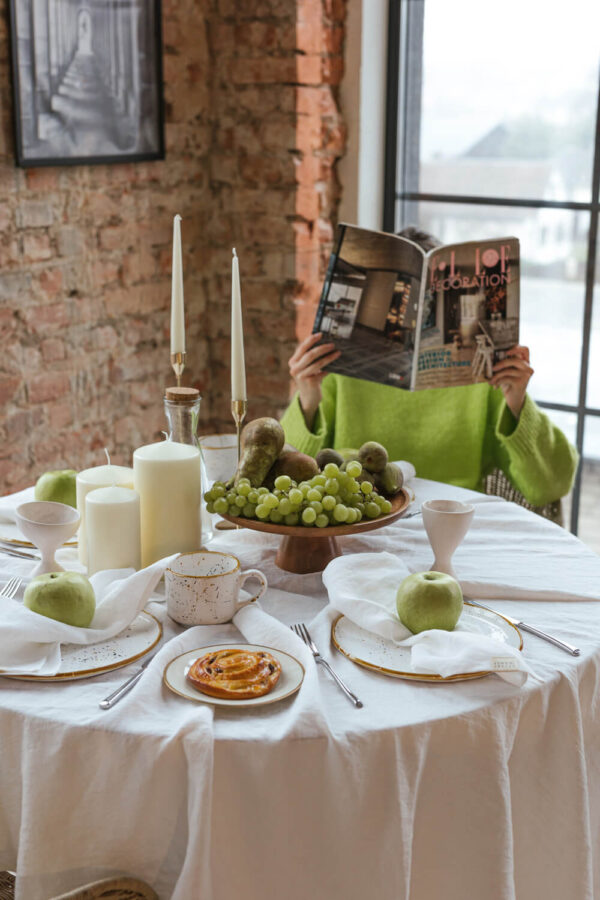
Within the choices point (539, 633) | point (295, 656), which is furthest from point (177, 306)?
point (539, 633)

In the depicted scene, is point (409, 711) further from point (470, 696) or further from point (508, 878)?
point (508, 878)

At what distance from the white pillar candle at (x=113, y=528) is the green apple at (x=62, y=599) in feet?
0.48

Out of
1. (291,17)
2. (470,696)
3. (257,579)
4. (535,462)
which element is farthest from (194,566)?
(291,17)

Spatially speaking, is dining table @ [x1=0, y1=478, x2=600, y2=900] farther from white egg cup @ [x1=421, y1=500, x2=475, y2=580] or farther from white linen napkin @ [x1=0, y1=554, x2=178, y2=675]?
white egg cup @ [x1=421, y1=500, x2=475, y2=580]

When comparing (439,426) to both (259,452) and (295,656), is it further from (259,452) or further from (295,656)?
(295,656)

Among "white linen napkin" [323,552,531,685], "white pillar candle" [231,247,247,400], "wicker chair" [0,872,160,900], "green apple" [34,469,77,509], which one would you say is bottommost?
"wicker chair" [0,872,160,900]

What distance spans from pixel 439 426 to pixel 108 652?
45.8 inches

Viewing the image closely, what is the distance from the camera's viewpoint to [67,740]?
105 centimetres

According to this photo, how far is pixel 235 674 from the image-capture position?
3.67 feet

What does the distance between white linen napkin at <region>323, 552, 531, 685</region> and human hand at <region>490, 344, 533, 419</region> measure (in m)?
0.64

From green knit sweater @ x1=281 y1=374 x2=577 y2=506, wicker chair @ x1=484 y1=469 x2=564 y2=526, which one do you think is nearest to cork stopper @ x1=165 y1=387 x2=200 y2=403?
green knit sweater @ x1=281 y1=374 x2=577 y2=506

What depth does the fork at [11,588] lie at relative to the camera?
1.34 m

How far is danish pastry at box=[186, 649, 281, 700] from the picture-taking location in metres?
1.09

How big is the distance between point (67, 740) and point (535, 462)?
1233 millimetres
